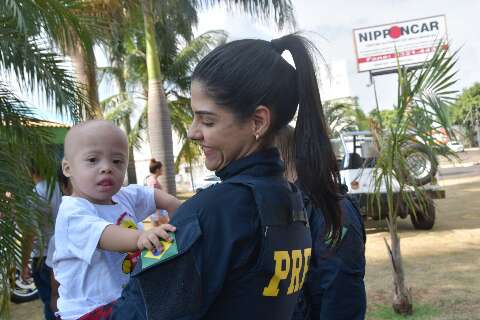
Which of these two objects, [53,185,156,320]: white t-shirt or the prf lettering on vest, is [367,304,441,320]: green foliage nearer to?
[53,185,156,320]: white t-shirt

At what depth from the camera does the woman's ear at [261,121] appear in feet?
3.48

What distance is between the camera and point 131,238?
126 cm

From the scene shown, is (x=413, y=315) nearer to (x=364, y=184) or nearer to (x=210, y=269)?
(x=364, y=184)

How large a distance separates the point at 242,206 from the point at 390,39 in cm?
3551

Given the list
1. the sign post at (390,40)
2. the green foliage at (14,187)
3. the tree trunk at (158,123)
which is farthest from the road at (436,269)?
the sign post at (390,40)

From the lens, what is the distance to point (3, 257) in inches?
139

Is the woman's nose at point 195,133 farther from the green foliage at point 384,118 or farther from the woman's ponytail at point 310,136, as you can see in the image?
the green foliage at point 384,118

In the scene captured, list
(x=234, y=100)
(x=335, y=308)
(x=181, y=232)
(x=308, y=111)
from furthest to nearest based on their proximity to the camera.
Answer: (x=335, y=308)
(x=308, y=111)
(x=234, y=100)
(x=181, y=232)

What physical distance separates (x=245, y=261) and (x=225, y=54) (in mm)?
441

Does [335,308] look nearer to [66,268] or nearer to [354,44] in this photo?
[66,268]

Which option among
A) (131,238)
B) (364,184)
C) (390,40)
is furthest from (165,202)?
(390,40)

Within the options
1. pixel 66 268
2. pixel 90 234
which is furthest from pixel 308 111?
pixel 66 268

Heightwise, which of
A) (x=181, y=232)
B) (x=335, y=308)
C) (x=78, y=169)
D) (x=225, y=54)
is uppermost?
(x=225, y=54)

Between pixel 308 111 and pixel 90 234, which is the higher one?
pixel 308 111
